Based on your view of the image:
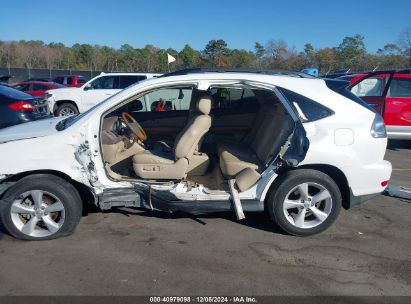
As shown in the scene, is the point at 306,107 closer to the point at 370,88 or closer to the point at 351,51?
the point at 370,88

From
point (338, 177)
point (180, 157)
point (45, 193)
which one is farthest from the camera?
point (180, 157)

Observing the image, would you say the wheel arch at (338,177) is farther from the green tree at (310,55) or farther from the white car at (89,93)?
the green tree at (310,55)

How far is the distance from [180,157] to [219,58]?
3049cm

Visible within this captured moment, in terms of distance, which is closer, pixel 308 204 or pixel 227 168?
pixel 308 204

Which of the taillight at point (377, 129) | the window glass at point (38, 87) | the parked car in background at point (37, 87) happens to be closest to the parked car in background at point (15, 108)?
the taillight at point (377, 129)

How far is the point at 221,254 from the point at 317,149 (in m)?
1.41

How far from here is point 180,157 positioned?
432 cm

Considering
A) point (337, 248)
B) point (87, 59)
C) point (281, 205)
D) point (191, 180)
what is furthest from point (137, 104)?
point (87, 59)

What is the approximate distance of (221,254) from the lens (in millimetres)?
3703

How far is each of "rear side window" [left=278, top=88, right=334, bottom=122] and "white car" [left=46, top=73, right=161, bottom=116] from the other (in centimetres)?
984

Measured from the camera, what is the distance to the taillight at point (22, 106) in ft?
26.2

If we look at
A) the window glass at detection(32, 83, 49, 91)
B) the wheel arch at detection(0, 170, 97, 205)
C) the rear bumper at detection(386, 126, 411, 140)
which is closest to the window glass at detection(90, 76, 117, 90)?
the window glass at detection(32, 83, 49, 91)

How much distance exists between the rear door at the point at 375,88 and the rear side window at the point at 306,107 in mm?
4617

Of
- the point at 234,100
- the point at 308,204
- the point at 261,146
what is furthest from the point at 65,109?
the point at 308,204
